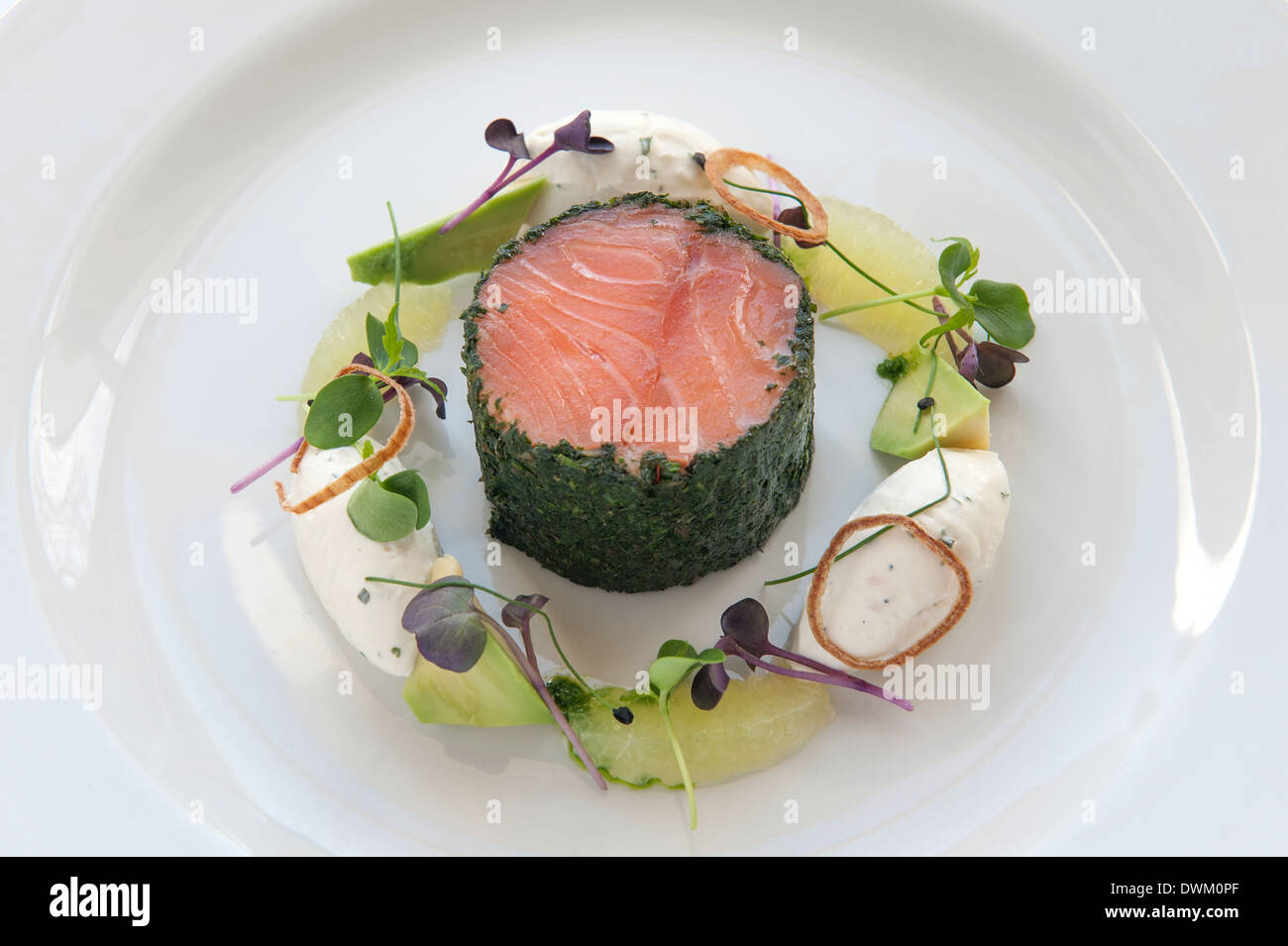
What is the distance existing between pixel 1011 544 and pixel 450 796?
5.22ft

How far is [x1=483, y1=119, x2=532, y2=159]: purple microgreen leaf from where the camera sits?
3174 millimetres

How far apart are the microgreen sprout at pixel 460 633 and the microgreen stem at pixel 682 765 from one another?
0.20 m

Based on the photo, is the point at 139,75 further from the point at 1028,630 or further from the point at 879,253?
the point at 1028,630

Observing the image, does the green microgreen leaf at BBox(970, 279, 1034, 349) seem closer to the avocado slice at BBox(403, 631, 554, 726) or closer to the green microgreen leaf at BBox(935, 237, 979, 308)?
the green microgreen leaf at BBox(935, 237, 979, 308)

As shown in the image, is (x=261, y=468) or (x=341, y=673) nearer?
(x=341, y=673)

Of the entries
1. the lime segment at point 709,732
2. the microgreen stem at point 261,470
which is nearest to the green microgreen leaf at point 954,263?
the lime segment at point 709,732

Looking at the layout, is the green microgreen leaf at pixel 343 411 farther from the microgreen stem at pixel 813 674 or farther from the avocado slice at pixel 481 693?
the microgreen stem at pixel 813 674

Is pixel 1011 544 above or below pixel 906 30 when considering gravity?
below

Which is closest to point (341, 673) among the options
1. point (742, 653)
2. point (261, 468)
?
point (261, 468)

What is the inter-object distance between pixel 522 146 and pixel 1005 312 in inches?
56.5

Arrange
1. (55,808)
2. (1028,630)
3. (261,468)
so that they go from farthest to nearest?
1. (261,468)
2. (1028,630)
3. (55,808)

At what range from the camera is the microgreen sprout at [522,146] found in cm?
308

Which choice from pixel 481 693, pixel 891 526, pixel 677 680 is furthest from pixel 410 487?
pixel 891 526

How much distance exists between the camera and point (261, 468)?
305cm
